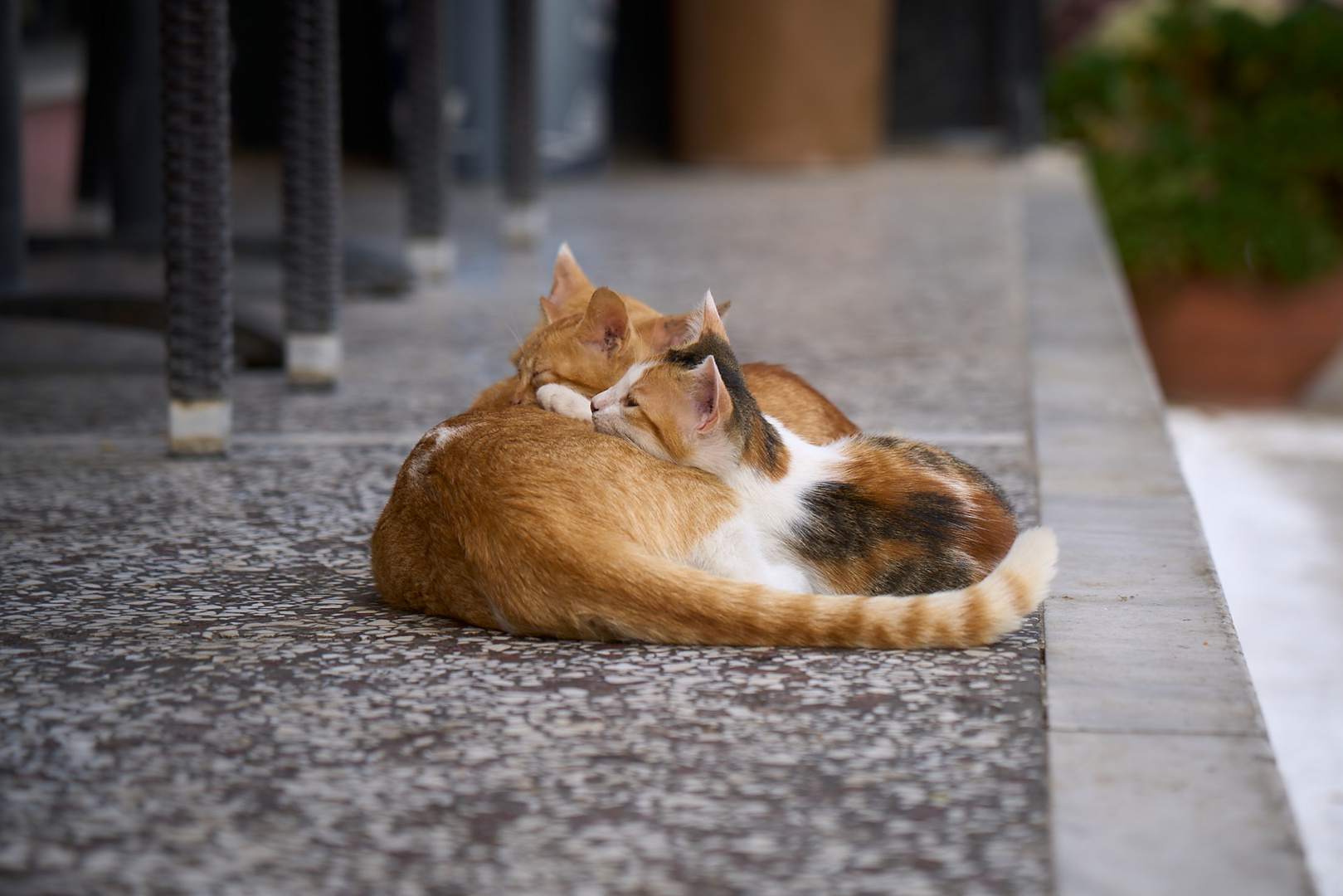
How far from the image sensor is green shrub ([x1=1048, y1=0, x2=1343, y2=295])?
646 centimetres

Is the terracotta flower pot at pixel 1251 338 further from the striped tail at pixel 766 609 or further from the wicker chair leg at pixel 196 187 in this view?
the striped tail at pixel 766 609

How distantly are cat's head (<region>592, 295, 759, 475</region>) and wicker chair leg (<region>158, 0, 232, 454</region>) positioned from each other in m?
0.83

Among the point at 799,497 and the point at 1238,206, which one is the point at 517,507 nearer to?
the point at 799,497

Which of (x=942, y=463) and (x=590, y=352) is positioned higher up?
(x=590, y=352)

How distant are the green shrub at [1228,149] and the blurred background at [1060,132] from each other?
11 mm

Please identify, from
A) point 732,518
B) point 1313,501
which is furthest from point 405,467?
point 1313,501

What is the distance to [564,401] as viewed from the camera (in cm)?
Answer: 184

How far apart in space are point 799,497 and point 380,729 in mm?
560

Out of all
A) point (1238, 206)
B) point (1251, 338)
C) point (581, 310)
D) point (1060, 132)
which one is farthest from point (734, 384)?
point (1060, 132)

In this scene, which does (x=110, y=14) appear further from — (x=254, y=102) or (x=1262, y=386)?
(x=1262, y=386)

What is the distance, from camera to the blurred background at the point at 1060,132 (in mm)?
4879

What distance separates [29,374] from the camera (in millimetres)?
3037

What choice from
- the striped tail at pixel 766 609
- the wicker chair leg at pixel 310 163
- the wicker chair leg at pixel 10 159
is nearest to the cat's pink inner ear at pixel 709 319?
the striped tail at pixel 766 609

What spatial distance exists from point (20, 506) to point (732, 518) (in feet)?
3.66
